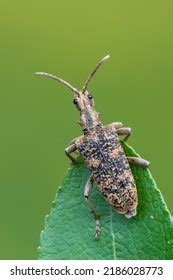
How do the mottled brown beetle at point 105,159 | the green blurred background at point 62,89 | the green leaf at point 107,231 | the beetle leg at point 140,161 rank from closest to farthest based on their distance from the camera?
the green leaf at point 107,231 < the beetle leg at point 140,161 < the mottled brown beetle at point 105,159 < the green blurred background at point 62,89

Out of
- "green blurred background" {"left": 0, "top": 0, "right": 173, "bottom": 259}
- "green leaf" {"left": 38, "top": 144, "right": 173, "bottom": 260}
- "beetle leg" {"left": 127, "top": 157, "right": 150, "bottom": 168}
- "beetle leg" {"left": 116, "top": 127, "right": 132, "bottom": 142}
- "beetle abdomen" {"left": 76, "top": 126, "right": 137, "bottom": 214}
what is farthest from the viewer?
"green blurred background" {"left": 0, "top": 0, "right": 173, "bottom": 259}

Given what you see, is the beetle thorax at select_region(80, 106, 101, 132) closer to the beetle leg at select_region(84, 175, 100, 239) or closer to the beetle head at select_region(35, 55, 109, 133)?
the beetle head at select_region(35, 55, 109, 133)

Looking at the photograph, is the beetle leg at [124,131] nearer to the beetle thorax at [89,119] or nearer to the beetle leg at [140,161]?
the beetle thorax at [89,119]

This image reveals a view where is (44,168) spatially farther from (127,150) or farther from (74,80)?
(127,150)

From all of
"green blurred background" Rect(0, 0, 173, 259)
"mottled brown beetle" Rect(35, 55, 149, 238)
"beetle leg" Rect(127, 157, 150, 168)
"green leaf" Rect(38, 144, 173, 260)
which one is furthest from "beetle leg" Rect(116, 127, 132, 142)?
"green blurred background" Rect(0, 0, 173, 259)

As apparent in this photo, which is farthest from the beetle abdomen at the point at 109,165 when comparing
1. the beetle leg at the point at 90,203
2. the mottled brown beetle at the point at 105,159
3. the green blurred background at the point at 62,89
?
the green blurred background at the point at 62,89
